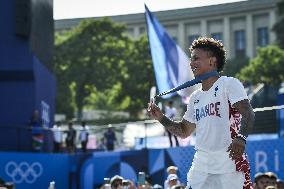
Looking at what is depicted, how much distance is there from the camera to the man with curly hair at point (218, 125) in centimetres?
483

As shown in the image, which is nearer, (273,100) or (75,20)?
(273,100)

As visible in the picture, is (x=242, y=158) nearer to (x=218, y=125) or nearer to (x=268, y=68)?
(x=218, y=125)

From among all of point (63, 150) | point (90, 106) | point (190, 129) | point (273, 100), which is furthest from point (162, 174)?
point (90, 106)

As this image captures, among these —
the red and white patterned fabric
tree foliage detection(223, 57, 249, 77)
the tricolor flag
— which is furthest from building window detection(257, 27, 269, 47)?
the red and white patterned fabric

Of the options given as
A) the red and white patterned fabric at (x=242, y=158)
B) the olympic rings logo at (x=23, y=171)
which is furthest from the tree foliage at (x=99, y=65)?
the red and white patterned fabric at (x=242, y=158)

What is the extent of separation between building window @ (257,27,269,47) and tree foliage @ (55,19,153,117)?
33960 millimetres

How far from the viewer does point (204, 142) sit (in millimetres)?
5055

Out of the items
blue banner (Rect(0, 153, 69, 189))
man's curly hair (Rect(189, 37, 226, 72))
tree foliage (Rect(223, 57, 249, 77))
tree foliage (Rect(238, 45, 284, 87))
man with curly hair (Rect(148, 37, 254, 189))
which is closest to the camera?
man with curly hair (Rect(148, 37, 254, 189))

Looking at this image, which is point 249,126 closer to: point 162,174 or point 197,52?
point 197,52

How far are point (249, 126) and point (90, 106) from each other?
73.1 metres

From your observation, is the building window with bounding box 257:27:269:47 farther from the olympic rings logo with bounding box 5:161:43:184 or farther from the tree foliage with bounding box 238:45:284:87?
the olympic rings logo with bounding box 5:161:43:184

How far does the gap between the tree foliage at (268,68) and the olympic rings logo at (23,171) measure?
4034 centimetres

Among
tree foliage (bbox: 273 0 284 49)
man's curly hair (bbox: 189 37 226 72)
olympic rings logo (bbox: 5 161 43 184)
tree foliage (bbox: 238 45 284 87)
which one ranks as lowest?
olympic rings logo (bbox: 5 161 43 184)

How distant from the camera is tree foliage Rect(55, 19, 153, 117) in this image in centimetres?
5619
